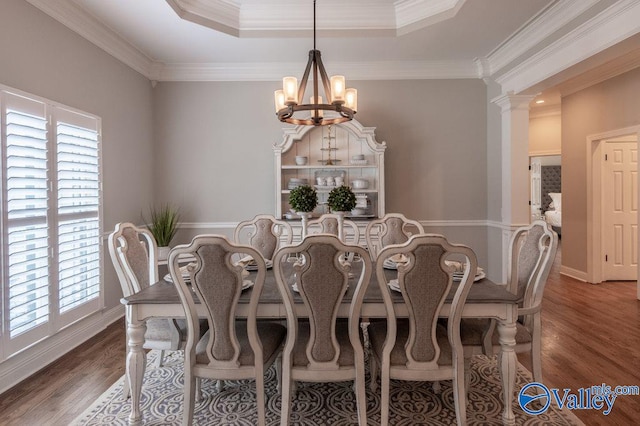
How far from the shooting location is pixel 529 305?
216cm

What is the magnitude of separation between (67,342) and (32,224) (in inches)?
42.4

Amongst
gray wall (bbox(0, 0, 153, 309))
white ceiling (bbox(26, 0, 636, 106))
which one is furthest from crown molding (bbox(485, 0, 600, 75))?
gray wall (bbox(0, 0, 153, 309))

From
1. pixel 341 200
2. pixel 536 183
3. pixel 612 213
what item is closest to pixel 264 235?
pixel 341 200

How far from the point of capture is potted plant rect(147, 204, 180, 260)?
162 inches

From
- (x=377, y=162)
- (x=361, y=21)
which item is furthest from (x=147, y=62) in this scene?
(x=377, y=162)

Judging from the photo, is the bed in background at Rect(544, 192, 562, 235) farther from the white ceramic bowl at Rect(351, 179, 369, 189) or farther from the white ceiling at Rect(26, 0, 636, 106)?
the white ceramic bowl at Rect(351, 179, 369, 189)

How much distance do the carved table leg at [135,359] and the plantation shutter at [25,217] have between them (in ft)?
3.72

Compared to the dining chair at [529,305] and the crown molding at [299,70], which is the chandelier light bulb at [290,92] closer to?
the dining chair at [529,305]

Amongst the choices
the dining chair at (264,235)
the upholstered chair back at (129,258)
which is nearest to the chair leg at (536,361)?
the dining chair at (264,235)

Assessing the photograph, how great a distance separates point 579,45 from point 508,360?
2.74 metres

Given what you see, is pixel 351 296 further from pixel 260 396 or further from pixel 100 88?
pixel 100 88

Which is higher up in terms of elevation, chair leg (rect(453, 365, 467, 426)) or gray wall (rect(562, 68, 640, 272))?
gray wall (rect(562, 68, 640, 272))

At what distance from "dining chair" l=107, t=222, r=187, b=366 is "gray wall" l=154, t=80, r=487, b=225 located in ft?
7.21

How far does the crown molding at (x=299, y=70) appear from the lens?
4.48 meters
